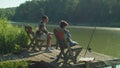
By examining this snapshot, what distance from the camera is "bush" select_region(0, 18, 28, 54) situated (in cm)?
1367

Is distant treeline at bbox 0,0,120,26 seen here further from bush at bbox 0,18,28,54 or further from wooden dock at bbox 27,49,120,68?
wooden dock at bbox 27,49,120,68

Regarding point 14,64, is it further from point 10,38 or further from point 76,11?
point 76,11

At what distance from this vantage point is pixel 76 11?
116 meters

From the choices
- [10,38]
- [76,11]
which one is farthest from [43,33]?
[76,11]

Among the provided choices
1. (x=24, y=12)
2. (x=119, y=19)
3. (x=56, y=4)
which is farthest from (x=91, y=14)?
(x=24, y=12)

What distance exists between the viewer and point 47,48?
14.0 m

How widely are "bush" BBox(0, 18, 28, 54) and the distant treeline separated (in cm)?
7169

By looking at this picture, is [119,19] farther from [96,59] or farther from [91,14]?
[96,59]

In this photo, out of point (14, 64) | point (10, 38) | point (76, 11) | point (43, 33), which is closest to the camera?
point (14, 64)

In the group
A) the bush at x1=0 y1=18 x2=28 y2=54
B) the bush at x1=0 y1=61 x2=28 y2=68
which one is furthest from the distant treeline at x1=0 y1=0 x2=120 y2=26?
the bush at x1=0 y1=61 x2=28 y2=68

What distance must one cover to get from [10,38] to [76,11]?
103 meters

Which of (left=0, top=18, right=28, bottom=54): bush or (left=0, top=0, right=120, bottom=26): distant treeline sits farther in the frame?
(left=0, top=0, right=120, bottom=26): distant treeline

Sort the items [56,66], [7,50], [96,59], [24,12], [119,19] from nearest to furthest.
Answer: [56,66]
[96,59]
[7,50]
[119,19]
[24,12]

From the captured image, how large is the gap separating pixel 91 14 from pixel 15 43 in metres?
93.5
